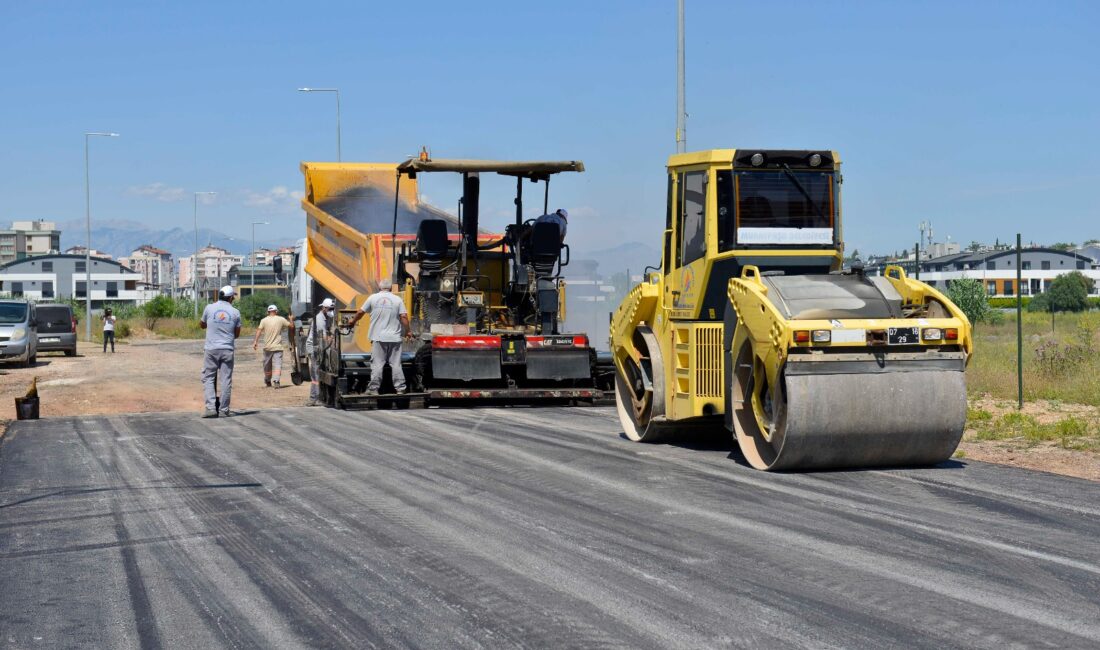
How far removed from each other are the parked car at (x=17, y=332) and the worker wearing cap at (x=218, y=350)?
57.8 ft

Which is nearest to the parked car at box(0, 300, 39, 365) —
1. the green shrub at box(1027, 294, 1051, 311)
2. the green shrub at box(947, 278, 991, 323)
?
the green shrub at box(947, 278, 991, 323)

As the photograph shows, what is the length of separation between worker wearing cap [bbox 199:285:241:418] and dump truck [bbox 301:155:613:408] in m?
1.58

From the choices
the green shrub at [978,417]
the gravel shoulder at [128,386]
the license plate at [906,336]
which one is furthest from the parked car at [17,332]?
the license plate at [906,336]

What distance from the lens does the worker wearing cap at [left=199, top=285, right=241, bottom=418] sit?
15.0 m

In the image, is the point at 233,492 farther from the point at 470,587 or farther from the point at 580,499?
the point at 470,587

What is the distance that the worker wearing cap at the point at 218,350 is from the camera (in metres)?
15.0

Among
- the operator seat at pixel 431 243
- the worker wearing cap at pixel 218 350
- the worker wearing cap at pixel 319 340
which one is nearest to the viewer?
the worker wearing cap at pixel 218 350

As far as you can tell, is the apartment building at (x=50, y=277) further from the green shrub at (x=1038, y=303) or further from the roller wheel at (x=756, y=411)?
the roller wheel at (x=756, y=411)

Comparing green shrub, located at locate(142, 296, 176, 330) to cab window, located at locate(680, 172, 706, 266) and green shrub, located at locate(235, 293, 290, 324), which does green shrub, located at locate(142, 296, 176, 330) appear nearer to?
green shrub, located at locate(235, 293, 290, 324)

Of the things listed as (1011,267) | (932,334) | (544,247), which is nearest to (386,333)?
(544,247)

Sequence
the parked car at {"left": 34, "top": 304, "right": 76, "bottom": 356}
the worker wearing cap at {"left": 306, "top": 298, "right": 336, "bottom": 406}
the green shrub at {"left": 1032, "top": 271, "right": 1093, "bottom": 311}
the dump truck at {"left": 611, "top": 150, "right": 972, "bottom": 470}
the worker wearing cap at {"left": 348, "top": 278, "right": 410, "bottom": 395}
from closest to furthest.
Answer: the dump truck at {"left": 611, "top": 150, "right": 972, "bottom": 470} → the worker wearing cap at {"left": 348, "top": 278, "right": 410, "bottom": 395} → the worker wearing cap at {"left": 306, "top": 298, "right": 336, "bottom": 406} → the parked car at {"left": 34, "top": 304, "right": 76, "bottom": 356} → the green shrub at {"left": 1032, "top": 271, "right": 1093, "bottom": 311}

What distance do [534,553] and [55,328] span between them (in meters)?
34.7

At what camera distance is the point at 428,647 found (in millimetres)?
4883

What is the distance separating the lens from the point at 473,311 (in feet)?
54.5
